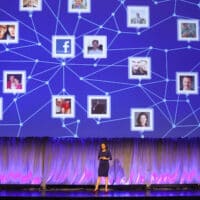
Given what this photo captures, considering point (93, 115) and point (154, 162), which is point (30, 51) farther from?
point (154, 162)

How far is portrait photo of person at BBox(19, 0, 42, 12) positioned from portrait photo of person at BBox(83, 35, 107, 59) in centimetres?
127

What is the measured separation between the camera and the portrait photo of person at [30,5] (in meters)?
12.3

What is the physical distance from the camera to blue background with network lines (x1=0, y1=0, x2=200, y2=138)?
12.1 metres

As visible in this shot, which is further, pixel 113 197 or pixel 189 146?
pixel 189 146

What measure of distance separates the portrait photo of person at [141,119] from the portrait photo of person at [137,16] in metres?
1.92

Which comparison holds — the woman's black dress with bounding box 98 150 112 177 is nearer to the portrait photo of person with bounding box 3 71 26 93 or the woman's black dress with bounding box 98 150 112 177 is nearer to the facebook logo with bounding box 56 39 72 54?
the portrait photo of person with bounding box 3 71 26 93

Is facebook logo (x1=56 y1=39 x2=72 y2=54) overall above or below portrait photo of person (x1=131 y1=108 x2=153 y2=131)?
above

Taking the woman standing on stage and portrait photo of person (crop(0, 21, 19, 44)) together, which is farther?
portrait photo of person (crop(0, 21, 19, 44))

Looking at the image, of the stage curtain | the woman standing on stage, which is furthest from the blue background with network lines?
the woman standing on stage

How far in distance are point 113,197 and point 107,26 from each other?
4196mm

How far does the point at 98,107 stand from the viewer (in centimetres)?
1223

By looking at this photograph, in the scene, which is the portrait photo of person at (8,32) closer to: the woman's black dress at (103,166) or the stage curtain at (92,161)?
the stage curtain at (92,161)

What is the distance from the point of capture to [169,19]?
12.4 meters

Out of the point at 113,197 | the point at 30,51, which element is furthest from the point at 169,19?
the point at 113,197
